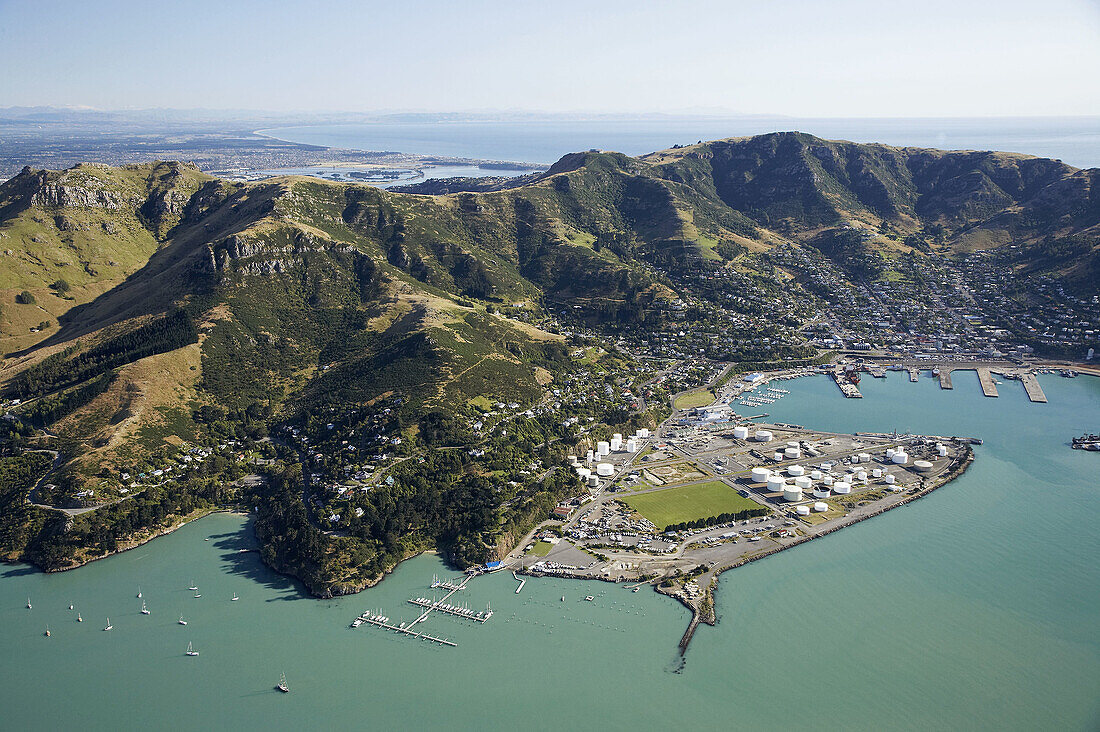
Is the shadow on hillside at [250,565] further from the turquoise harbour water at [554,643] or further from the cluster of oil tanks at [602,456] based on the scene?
the cluster of oil tanks at [602,456]

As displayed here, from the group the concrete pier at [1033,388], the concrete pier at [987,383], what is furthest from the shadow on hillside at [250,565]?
the concrete pier at [1033,388]

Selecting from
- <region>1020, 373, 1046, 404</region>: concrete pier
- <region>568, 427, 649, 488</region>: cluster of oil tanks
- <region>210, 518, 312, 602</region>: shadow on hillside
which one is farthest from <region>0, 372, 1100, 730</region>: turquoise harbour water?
<region>1020, 373, 1046, 404</region>: concrete pier

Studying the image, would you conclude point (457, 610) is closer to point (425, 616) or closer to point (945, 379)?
point (425, 616)


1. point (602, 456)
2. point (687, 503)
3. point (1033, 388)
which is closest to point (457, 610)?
point (687, 503)

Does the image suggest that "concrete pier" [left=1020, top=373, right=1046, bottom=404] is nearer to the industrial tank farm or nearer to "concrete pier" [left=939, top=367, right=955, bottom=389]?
"concrete pier" [left=939, top=367, right=955, bottom=389]

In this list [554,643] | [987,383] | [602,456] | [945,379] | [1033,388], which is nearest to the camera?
[554,643]
